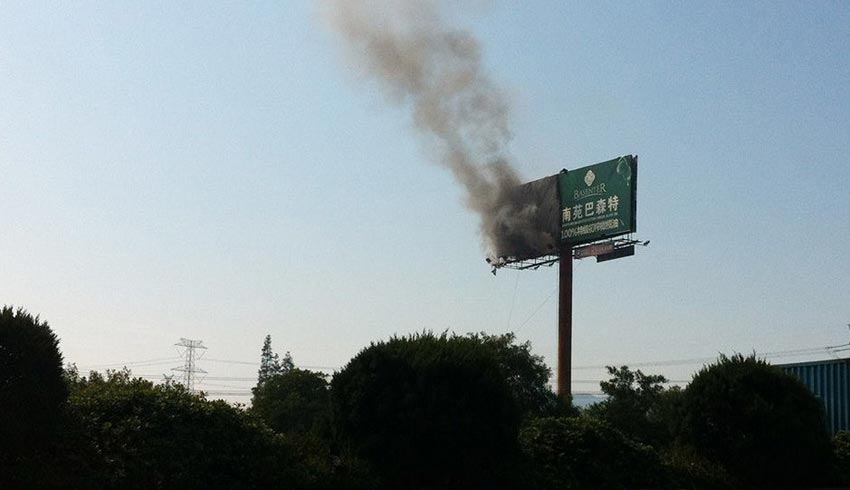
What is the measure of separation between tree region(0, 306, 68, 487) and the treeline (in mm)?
18

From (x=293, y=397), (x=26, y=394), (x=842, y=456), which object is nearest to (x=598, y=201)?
(x=293, y=397)

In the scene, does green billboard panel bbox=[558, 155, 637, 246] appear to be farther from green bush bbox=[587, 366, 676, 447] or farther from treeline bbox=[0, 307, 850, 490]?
treeline bbox=[0, 307, 850, 490]

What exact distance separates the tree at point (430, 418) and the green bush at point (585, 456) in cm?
172

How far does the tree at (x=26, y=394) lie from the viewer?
1287 cm

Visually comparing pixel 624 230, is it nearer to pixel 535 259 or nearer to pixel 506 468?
pixel 535 259

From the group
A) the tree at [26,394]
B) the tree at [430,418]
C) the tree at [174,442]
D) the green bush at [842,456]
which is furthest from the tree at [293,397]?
the tree at [26,394]

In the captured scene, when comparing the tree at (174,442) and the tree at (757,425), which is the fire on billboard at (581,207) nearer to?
the tree at (757,425)

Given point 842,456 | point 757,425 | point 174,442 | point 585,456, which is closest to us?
point 174,442

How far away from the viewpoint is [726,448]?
21109 mm

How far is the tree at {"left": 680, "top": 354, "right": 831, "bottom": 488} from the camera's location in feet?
67.9

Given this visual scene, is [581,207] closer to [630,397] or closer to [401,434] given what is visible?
[630,397]

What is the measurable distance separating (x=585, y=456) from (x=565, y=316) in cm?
3450

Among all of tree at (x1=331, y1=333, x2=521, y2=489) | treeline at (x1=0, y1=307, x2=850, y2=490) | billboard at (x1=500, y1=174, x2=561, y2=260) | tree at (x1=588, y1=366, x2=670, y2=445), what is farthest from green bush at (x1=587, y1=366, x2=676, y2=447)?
tree at (x1=331, y1=333, x2=521, y2=489)

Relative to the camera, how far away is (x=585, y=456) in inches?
754
